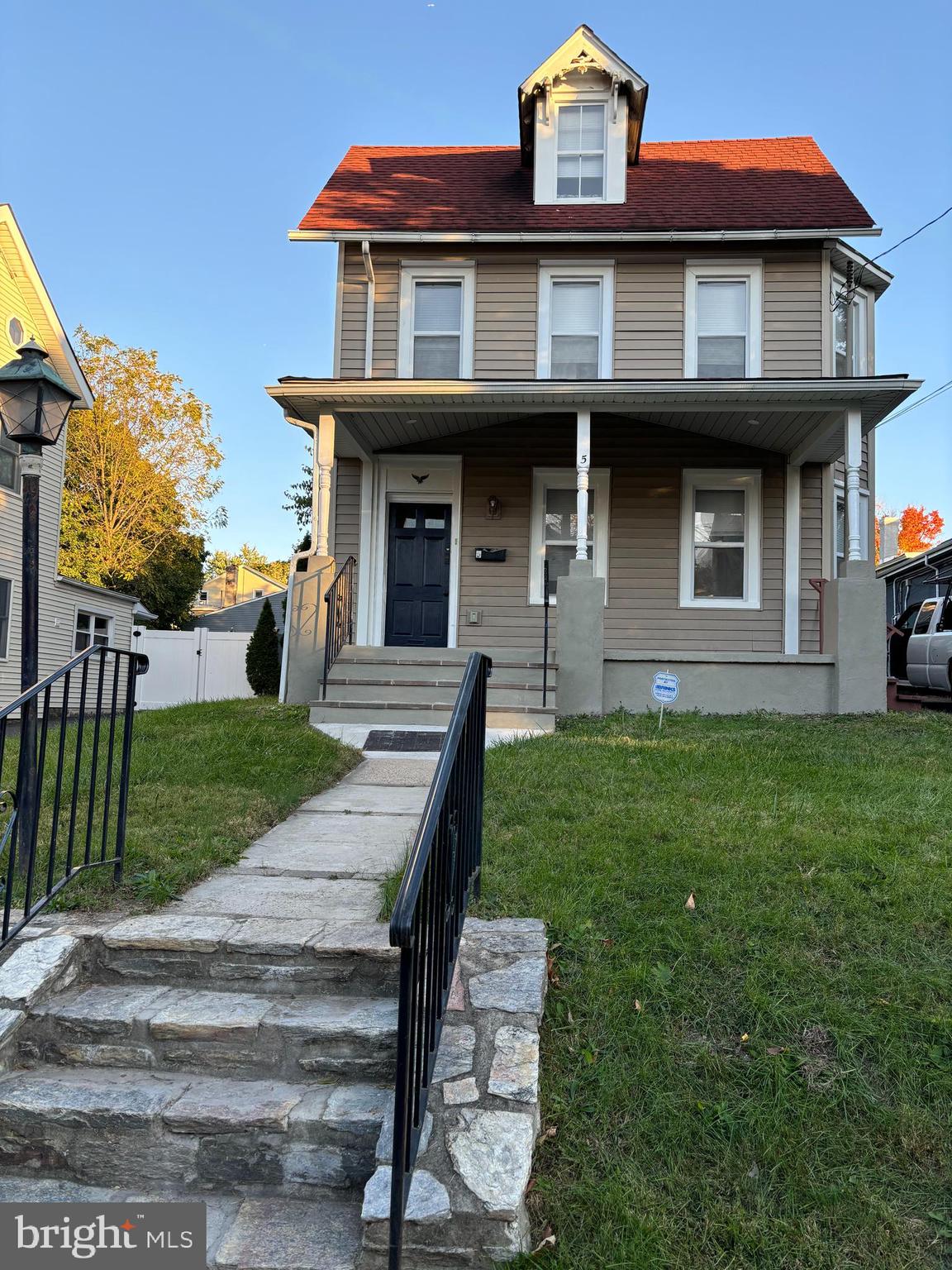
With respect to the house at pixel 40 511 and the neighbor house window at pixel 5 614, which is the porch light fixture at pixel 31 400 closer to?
the house at pixel 40 511

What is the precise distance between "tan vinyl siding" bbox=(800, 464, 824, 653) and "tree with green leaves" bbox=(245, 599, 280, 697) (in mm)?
8641

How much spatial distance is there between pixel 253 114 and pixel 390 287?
208 inches

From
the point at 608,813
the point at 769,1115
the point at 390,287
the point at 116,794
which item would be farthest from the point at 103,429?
the point at 769,1115

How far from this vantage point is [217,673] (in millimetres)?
19750

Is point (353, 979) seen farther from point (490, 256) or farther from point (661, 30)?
point (661, 30)

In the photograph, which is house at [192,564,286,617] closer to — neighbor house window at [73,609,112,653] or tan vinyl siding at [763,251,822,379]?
neighbor house window at [73,609,112,653]

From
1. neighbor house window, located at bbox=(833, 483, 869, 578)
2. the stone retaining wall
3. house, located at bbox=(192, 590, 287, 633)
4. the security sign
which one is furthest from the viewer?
house, located at bbox=(192, 590, 287, 633)

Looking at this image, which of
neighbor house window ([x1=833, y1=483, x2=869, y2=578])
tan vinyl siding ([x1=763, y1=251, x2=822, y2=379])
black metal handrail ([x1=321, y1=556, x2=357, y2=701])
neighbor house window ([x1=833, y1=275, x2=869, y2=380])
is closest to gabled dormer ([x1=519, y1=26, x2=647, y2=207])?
tan vinyl siding ([x1=763, y1=251, x2=822, y2=379])

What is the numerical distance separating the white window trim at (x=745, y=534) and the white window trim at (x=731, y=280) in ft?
4.06

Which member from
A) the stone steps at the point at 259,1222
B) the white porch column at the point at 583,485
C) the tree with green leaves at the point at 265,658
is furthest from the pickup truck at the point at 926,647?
the stone steps at the point at 259,1222

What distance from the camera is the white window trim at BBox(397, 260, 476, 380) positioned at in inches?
430

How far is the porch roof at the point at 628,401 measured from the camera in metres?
8.98

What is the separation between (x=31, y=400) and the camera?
3.73 metres

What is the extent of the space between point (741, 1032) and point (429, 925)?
3.82 feet
